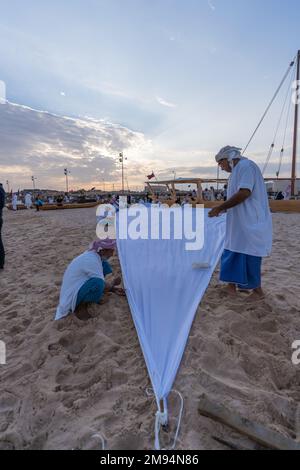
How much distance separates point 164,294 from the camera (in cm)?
270

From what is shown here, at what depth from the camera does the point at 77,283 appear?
8.70 feet

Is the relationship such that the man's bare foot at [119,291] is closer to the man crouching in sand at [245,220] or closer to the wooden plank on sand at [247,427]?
the man crouching in sand at [245,220]

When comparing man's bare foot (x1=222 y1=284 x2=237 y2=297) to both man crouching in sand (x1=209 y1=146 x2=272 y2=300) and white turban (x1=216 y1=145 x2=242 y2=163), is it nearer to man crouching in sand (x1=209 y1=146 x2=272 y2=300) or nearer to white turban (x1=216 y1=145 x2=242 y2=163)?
man crouching in sand (x1=209 y1=146 x2=272 y2=300)

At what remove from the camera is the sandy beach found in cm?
142

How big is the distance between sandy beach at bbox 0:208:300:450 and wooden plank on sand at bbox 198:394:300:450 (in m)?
0.05

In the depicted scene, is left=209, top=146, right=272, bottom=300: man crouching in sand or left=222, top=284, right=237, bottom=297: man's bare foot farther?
left=222, top=284, right=237, bottom=297: man's bare foot

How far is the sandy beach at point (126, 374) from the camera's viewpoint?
1.42 m

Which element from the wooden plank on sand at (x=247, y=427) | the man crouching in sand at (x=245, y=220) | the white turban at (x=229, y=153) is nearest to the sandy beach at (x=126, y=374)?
the wooden plank on sand at (x=247, y=427)

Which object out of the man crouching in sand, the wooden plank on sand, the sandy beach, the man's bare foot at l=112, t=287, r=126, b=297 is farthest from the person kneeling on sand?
the wooden plank on sand

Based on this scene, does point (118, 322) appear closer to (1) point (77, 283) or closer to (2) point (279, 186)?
(1) point (77, 283)

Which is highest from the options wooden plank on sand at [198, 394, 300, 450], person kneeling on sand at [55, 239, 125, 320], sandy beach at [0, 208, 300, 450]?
person kneeling on sand at [55, 239, 125, 320]

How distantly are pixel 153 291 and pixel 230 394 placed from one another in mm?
1307

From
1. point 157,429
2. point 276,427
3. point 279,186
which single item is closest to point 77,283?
point 157,429

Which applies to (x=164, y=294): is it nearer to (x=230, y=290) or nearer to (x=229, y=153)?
(x=230, y=290)
